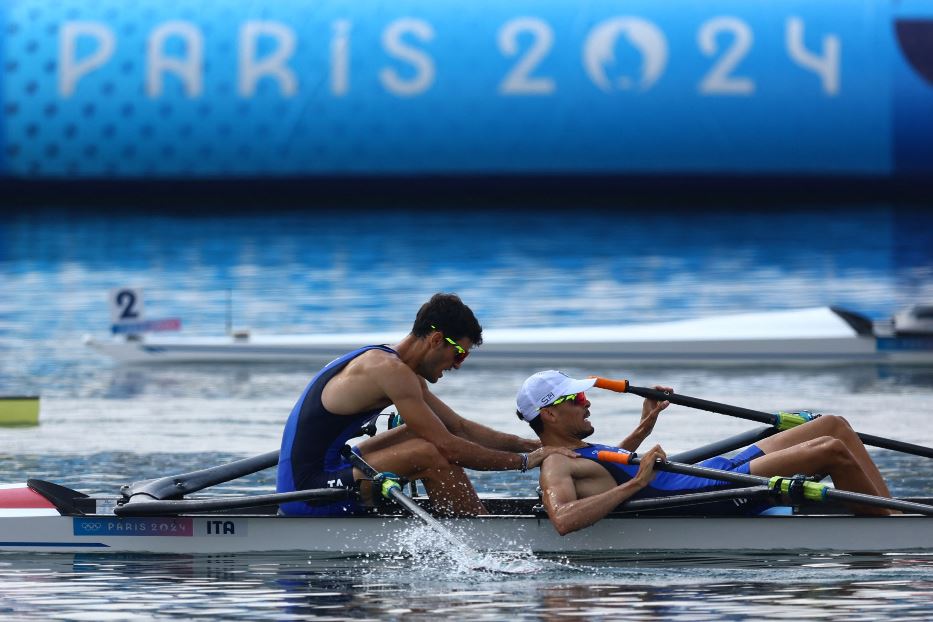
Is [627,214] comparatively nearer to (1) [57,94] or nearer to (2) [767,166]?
(2) [767,166]

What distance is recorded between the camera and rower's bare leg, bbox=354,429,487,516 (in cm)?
1044

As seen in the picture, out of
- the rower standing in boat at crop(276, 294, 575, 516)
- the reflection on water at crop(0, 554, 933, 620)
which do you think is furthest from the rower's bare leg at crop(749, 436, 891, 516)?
the rower standing in boat at crop(276, 294, 575, 516)

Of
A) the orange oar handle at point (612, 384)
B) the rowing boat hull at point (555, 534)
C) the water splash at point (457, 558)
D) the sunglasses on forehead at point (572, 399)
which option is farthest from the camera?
the orange oar handle at point (612, 384)

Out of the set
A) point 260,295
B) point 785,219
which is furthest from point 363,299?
point 785,219

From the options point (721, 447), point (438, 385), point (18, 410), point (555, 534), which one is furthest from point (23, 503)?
point (438, 385)

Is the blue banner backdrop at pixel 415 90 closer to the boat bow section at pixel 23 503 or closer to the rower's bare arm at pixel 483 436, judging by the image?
A: the rower's bare arm at pixel 483 436

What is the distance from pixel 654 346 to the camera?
2120 centimetres

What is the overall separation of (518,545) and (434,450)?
71 cm

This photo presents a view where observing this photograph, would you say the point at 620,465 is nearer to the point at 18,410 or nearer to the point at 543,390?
the point at 543,390

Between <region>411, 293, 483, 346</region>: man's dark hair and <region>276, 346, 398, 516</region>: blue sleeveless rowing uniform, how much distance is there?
0.37m

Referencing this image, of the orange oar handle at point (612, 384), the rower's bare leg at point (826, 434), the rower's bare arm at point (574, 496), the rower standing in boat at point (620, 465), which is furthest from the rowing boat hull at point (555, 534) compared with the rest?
the orange oar handle at point (612, 384)

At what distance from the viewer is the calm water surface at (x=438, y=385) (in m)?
9.70

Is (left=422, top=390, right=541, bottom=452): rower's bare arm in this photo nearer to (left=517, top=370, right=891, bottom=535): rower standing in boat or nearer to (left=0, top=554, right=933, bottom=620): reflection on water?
(left=517, top=370, right=891, bottom=535): rower standing in boat

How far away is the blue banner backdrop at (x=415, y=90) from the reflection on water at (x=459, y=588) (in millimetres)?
34237
